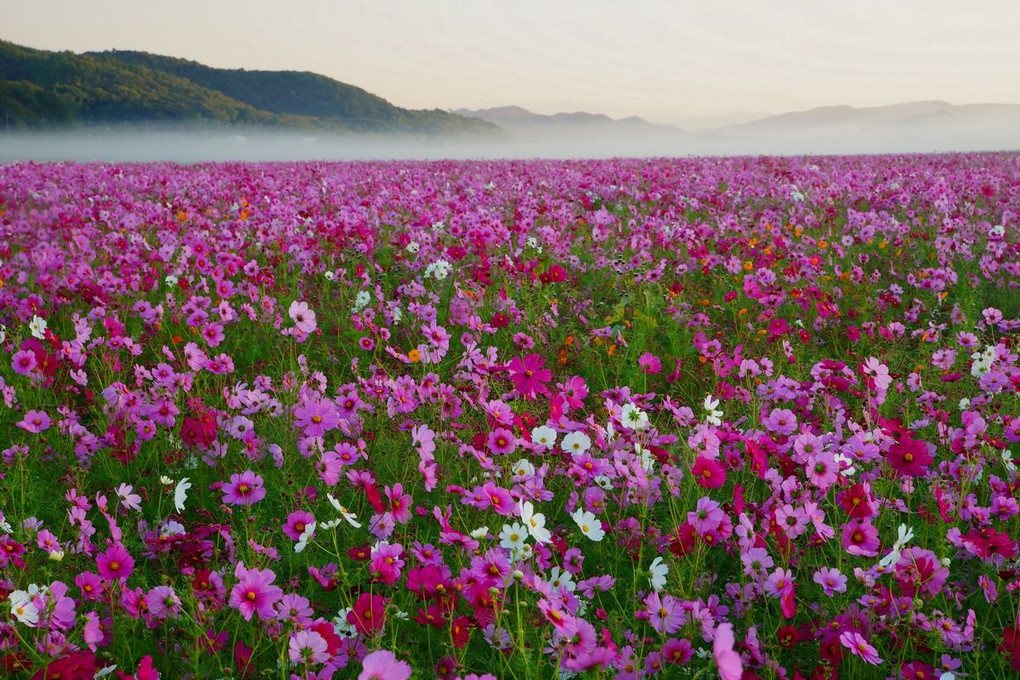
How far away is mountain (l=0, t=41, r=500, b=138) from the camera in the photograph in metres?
96.5

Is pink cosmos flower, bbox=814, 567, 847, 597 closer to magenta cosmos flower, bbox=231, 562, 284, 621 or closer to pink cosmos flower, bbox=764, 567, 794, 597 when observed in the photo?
pink cosmos flower, bbox=764, 567, 794, 597

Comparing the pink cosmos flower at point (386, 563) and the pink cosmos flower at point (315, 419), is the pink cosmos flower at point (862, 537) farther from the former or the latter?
the pink cosmos flower at point (315, 419)

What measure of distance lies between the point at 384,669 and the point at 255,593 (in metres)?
0.50

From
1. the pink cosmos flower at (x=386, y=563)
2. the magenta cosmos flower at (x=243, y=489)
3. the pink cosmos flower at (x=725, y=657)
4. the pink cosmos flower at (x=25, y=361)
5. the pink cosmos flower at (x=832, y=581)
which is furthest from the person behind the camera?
the pink cosmos flower at (x=25, y=361)

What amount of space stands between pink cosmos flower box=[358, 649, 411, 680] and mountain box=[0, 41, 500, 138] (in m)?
108

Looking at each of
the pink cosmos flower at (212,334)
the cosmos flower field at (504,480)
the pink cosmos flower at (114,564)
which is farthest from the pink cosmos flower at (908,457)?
the pink cosmos flower at (212,334)

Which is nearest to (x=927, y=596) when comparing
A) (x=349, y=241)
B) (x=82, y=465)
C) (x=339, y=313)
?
(x=82, y=465)

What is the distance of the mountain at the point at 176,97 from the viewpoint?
317 feet

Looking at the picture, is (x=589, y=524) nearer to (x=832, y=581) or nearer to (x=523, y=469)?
(x=523, y=469)

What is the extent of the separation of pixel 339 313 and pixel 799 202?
7668 mm

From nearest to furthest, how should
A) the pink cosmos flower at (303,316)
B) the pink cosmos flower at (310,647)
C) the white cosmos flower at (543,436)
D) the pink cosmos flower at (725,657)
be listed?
the pink cosmos flower at (725,657) → the pink cosmos flower at (310,647) → the white cosmos flower at (543,436) → the pink cosmos flower at (303,316)

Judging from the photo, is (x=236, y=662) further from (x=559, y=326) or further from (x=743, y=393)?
(x=559, y=326)

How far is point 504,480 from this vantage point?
244 cm

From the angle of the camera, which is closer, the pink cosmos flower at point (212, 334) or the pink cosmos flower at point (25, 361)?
the pink cosmos flower at point (25, 361)
